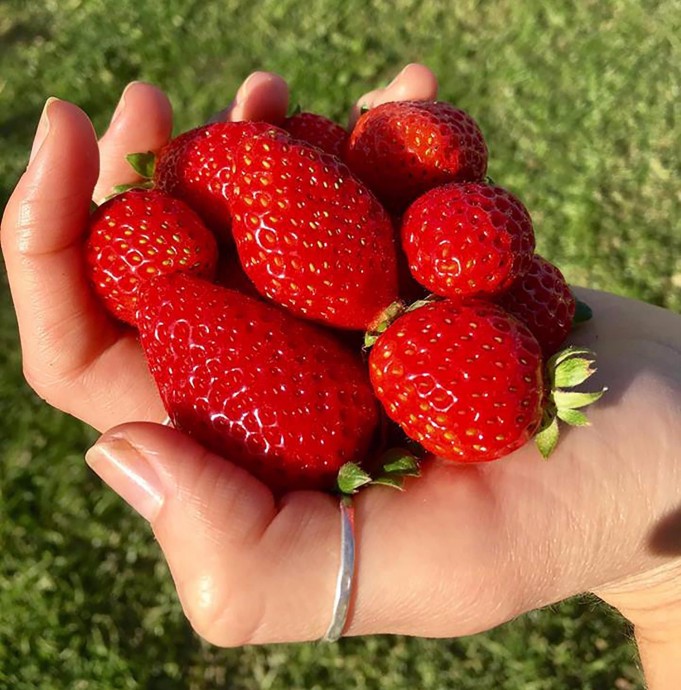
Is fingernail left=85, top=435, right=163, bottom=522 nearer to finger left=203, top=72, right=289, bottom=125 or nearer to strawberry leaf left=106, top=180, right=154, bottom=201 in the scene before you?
strawberry leaf left=106, top=180, right=154, bottom=201

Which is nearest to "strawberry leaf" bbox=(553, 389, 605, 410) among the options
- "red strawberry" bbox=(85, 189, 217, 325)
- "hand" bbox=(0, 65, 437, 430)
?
"red strawberry" bbox=(85, 189, 217, 325)

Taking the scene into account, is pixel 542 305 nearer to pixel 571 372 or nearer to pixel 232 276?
pixel 571 372

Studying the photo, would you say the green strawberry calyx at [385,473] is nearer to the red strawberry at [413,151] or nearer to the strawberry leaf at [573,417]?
the strawberry leaf at [573,417]

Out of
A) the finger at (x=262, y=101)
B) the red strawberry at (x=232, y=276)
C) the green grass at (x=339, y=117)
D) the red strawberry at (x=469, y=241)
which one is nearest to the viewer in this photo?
the red strawberry at (x=469, y=241)

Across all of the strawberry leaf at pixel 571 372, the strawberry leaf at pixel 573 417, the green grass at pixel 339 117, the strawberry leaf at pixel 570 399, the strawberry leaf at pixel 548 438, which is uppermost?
the strawberry leaf at pixel 571 372

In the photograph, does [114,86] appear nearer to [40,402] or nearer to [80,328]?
[40,402]

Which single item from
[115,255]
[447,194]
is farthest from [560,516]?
[115,255]

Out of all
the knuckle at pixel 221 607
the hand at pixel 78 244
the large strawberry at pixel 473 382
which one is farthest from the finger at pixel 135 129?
the knuckle at pixel 221 607

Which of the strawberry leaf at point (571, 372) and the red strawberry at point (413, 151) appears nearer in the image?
the strawberry leaf at point (571, 372)
